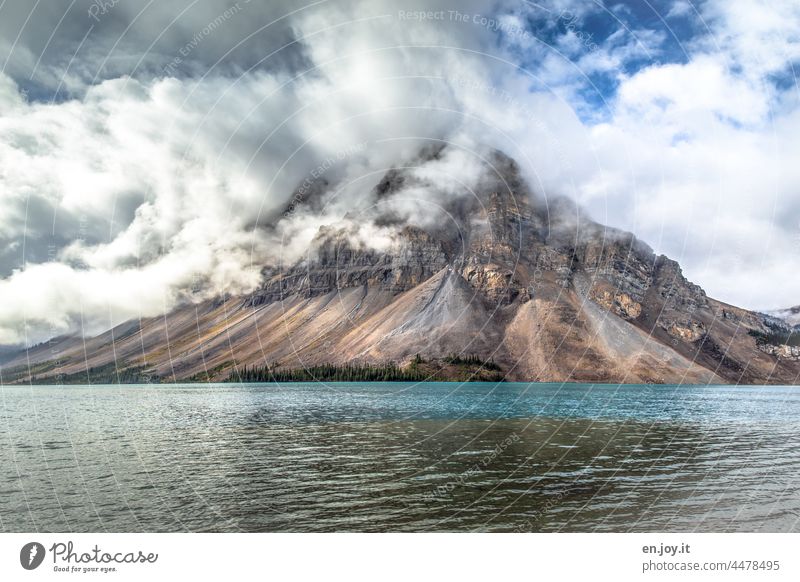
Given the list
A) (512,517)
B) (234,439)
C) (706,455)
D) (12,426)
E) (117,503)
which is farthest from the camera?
(12,426)

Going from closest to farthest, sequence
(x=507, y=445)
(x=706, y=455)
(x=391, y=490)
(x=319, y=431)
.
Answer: (x=391, y=490), (x=706, y=455), (x=507, y=445), (x=319, y=431)
